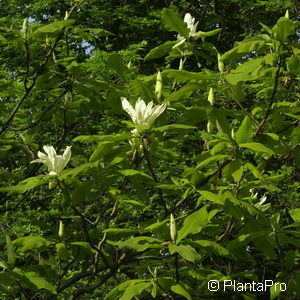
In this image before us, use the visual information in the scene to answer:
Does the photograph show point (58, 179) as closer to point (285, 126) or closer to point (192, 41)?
point (192, 41)

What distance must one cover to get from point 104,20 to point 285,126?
5766 mm

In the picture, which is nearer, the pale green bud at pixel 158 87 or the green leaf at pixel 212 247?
the green leaf at pixel 212 247

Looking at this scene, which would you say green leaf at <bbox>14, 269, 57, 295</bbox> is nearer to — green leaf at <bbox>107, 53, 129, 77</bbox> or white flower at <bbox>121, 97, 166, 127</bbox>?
white flower at <bbox>121, 97, 166, 127</bbox>

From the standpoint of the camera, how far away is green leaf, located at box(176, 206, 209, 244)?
2172mm

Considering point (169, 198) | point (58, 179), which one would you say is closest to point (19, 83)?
point (169, 198)

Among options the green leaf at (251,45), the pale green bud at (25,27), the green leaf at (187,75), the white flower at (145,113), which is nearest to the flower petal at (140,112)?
the white flower at (145,113)

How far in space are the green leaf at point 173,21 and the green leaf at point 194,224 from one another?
2.94 ft

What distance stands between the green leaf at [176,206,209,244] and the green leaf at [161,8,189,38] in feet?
2.94

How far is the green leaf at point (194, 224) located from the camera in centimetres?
217

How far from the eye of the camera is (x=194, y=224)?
86.7 inches

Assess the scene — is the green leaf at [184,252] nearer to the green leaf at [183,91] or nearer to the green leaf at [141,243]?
the green leaf at [141,243]

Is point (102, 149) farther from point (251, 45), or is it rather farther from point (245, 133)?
point (251, 45)

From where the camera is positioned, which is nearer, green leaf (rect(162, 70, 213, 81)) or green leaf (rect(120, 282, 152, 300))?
green leaf (rect(120, 282, 152, 300))

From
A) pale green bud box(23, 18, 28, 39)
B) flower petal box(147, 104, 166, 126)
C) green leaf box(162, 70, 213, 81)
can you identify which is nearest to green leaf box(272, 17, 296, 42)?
green leaf box(162, 70, 213, 81)
